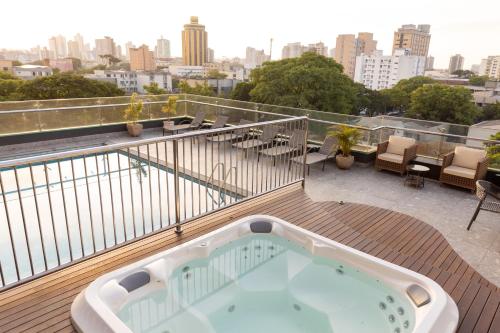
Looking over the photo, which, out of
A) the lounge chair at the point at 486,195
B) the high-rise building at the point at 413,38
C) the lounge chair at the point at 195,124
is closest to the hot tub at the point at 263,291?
the lounge chair at the point at 486,195

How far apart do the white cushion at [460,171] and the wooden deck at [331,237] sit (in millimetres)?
2385

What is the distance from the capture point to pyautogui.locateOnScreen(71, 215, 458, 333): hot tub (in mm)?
2586

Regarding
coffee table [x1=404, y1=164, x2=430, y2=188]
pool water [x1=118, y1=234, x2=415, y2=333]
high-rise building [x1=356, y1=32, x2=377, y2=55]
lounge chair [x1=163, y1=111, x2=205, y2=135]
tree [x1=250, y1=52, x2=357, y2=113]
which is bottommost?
pool water [x1=118, y1=234, x2=415, y2=333]

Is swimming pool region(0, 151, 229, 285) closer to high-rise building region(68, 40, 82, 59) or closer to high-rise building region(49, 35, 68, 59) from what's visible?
high-rise building region(68, 40, 82, 59)

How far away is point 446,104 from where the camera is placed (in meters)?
31.3

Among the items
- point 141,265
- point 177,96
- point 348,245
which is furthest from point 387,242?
point 177,96

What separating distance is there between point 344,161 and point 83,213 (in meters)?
5.27

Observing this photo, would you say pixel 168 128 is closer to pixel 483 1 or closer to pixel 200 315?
pixel 200 315

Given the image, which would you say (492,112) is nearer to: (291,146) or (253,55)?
(291,146)

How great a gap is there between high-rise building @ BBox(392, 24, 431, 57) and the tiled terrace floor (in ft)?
414

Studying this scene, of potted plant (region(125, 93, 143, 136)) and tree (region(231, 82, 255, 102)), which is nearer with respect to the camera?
potted plant (region(125, 93, 143, 136))

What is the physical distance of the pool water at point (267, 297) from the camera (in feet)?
9.43

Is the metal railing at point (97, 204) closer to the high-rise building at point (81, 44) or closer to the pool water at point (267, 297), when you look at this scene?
the pool water at point (267, 297)

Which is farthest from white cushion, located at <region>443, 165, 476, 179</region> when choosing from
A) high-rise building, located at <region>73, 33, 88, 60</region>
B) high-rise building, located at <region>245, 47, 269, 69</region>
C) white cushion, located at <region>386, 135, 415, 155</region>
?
high-rise building, located at <region>73, 33, 88, 60</region>
